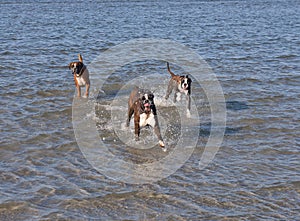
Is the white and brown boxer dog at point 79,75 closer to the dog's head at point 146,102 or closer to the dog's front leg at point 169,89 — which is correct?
the dog's front leg at point 169,89

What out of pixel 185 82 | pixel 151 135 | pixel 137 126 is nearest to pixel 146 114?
pixel 137 126

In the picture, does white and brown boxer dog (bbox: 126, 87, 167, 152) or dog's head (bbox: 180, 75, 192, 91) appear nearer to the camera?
white and brown boxer dog (bbox: 126, 87, 167, 152)

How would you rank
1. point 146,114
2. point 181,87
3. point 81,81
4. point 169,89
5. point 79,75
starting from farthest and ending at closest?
point 81,81
point 79,75
point 169,89
point 181,87
point 146,114

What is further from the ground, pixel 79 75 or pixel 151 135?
pixel 79 75

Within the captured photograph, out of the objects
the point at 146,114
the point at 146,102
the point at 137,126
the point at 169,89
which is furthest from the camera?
the point at 169,89

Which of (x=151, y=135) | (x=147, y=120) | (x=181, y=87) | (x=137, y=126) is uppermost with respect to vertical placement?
(x=181, y=87)

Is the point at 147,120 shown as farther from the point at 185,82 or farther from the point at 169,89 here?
the point at 169,89

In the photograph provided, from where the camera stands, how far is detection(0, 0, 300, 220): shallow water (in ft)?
23.5

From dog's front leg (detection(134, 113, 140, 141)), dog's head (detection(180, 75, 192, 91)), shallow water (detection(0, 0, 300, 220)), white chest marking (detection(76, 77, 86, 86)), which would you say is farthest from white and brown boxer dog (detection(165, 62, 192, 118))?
white chest marking (detection(76, 77, 86, 86))

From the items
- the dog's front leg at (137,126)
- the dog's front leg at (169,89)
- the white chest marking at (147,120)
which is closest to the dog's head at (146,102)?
the white chest marking at (147,120)

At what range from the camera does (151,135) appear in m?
10.4

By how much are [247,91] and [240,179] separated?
5.84 metres

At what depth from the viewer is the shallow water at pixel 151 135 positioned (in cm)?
716

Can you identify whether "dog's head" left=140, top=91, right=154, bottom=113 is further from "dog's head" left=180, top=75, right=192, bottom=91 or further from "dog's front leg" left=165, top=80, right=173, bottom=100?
"dog's front leg" left=165, top=80, right=173, bottom=100
